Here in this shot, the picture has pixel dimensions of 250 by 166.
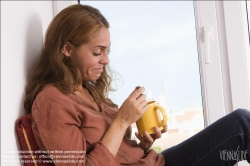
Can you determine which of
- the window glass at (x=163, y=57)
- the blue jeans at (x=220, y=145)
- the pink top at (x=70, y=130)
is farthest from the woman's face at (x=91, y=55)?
the window glass at (x=163, y=57)

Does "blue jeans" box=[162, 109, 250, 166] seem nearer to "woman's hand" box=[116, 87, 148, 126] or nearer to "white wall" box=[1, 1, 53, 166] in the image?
"woman's hand" box=[116, 87, 148, 126]

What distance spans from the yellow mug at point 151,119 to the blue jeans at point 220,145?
0.16m

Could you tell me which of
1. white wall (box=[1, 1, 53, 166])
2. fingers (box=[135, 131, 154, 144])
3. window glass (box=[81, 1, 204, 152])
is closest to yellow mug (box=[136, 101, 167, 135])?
fingers (box=[135, 131, 154, 144])

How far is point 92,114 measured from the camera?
1388 millimetres

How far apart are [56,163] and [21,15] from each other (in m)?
0.52

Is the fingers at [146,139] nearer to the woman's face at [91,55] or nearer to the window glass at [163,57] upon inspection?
the woman's face at [91,55]

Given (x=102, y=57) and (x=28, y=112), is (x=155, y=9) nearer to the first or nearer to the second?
(x=102, y=57)

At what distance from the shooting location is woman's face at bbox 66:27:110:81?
4.69ft

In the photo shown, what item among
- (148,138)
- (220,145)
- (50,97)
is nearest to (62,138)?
(50,97)

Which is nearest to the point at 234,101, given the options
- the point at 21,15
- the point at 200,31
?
the point at 200,31

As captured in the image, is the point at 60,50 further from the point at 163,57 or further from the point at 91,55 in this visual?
the point at 163,57

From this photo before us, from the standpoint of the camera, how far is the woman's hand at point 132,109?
1.35 m

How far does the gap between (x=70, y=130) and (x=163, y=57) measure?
2.89 ft

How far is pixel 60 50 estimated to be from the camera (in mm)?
1439
